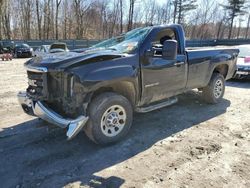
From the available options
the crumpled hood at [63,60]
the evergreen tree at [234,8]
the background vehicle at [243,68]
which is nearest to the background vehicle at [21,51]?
the background vehicle at [243,68]

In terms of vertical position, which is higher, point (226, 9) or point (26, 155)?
point (226, 9)

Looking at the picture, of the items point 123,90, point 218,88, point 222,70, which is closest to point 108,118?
point 123,90

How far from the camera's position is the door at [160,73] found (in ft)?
14.8

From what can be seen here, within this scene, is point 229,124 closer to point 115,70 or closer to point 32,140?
point 115,70

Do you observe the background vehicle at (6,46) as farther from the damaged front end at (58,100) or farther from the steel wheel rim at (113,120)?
the steel wheel rim at (113,120)

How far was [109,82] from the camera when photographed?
3.90m

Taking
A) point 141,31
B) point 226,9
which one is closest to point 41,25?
point 226,9

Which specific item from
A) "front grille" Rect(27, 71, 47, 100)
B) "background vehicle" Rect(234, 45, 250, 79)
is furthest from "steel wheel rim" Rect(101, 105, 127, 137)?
"background vehicle" Rect(234, 45, 250, 79)

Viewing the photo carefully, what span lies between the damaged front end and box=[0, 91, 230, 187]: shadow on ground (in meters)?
0.49

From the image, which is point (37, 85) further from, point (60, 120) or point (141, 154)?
point (141, 154)

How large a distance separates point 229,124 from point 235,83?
4.96 meters

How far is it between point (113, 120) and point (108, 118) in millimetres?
103

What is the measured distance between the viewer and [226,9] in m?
54.5

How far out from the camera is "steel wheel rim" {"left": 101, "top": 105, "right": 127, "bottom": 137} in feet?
13.2
